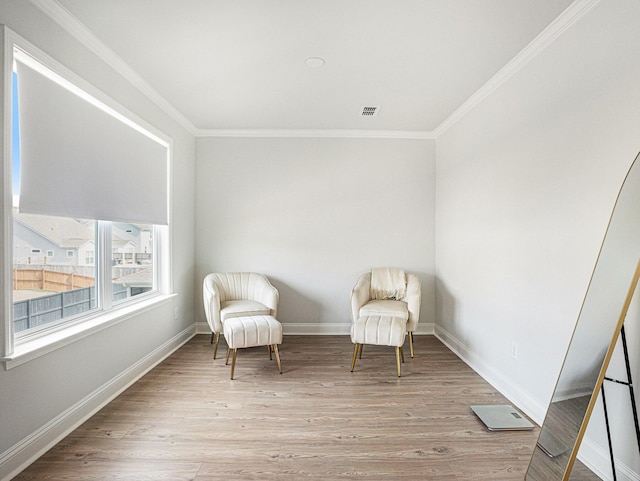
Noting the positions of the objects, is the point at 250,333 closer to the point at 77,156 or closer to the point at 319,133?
the point at 77,156

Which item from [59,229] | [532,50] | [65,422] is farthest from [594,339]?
[59,229]

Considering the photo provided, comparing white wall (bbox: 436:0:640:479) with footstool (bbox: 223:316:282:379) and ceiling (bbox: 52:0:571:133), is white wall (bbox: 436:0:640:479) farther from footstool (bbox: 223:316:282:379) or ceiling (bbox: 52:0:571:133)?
footstool (bbox: 223:316:282:379)

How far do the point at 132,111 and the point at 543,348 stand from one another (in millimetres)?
3555

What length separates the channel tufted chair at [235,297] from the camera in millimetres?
3379

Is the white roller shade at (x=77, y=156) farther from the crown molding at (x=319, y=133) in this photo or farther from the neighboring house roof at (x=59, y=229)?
the crown molding at (x=319, y=133)

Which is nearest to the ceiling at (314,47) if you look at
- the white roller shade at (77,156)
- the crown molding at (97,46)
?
the crown molding at (97,46)

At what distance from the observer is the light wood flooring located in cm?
182

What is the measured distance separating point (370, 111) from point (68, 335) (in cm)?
319

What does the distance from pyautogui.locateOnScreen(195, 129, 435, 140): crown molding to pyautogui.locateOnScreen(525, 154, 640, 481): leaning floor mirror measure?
115 inches

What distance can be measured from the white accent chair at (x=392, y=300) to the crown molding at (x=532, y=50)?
5.94ft

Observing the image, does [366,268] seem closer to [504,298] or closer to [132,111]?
[504,298]

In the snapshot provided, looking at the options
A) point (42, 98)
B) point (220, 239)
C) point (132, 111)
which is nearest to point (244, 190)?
point (220, 239)

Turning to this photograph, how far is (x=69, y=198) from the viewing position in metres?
2.18

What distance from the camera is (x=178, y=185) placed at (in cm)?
382
